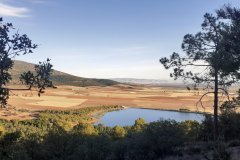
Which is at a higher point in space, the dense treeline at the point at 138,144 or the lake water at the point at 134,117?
the dense treeline at the point at 138,144

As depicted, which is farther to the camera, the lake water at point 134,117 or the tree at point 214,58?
the lake water at point 134,117

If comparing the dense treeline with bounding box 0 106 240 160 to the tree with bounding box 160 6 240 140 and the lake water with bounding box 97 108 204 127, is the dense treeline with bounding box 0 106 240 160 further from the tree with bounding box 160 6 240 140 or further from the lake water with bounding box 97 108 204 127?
the lake water with bounding box 97 108 204 127

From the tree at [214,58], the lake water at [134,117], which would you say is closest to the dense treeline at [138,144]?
the tree at [214,58]

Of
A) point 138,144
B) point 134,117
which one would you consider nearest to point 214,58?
point 138,144

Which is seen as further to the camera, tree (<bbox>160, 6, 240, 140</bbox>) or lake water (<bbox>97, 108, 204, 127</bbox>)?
lake water (<bbox>97, 108, 204, 127</bbox>)

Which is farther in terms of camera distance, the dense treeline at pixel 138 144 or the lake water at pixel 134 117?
the lake water at pixel 134 117

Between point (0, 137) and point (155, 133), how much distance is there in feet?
82.1

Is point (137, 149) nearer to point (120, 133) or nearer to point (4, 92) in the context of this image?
point (4, 92)

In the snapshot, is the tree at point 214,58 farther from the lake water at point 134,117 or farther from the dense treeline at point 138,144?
the lake water at point 134,117

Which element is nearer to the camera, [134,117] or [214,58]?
[214,58]

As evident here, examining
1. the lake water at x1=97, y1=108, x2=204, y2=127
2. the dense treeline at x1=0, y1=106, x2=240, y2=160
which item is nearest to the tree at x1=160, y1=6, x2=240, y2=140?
→ the dense treeline at x1=0, y1=106, x2=240, y2=160

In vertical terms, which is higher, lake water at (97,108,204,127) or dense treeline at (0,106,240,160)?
dense treeline at (0,106,240,160)

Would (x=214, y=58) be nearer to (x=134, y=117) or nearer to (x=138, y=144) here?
(x=138, y=144)

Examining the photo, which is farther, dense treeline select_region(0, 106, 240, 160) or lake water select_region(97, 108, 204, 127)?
lake water select_region(97, 108, 204, 127)
